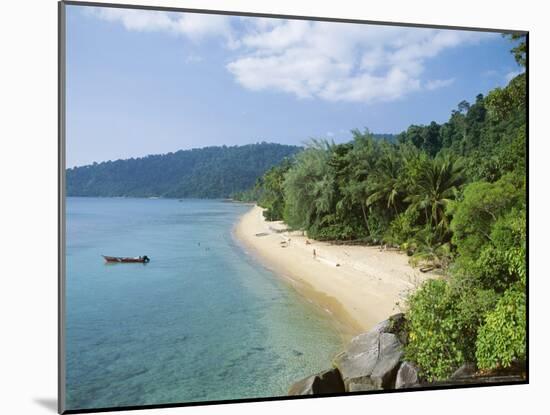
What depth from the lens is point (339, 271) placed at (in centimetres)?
616

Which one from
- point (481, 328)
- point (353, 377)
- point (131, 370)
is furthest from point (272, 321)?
point (481, 328)

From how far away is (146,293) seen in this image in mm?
5582

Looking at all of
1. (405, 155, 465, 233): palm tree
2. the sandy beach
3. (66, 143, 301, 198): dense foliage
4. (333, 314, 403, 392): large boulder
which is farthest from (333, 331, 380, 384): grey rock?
(66, 143, 301, 198): dense foliage

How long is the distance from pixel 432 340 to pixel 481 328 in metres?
0.39

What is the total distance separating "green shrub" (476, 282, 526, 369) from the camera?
4367 millimetres

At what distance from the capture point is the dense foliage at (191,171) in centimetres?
456

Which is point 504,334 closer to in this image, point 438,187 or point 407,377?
point 407,377

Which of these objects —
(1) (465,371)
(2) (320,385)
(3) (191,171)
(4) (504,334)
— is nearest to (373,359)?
(2) (320,385)

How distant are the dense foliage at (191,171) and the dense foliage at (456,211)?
0.28m

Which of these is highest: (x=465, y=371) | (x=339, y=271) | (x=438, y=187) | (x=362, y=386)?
(x=438, y=187)

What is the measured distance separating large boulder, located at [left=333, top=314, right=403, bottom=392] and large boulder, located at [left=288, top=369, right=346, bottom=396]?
62 mm

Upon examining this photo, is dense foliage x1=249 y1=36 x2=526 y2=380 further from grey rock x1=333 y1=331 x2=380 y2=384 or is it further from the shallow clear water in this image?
the shallow clear water

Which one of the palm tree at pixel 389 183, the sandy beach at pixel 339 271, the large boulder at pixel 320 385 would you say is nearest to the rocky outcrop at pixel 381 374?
the large boulder at pixel 320 385

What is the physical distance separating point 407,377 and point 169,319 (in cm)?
209
